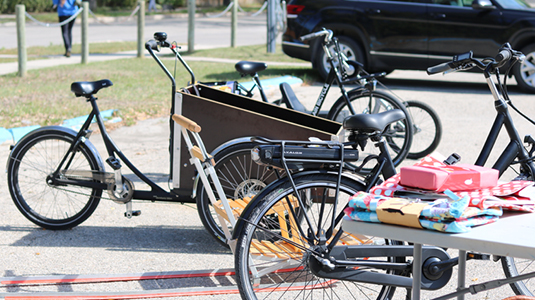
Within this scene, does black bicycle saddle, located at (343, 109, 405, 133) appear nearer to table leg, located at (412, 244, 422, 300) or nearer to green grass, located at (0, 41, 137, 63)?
table leg, located at (412, 244, 422, 300)

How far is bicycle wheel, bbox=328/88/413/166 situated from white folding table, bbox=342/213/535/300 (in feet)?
10.9

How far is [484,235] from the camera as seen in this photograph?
209cm

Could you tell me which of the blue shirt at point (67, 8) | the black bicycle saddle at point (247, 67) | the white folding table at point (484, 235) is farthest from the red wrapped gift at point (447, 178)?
the blue shirt at point (67, 8)

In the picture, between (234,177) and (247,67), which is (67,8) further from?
(234,177)

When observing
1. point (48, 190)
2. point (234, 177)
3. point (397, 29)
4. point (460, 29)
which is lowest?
point (48, 190)

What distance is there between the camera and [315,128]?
3988 millimetres

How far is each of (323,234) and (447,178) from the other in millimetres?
751

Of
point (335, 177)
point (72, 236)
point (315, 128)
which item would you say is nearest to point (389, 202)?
point (335, 177)

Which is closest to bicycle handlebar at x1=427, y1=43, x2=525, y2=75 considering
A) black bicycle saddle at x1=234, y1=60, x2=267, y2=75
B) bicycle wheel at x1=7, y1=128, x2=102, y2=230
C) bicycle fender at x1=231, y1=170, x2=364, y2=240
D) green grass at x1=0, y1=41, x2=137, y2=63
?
bicycle fender at x1=231, y1=170, x2=364, y2=240

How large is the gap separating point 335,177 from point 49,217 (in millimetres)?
2576

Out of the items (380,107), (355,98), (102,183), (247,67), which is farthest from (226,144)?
(380,107)

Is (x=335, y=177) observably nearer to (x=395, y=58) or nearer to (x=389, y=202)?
(x=389, y=202)

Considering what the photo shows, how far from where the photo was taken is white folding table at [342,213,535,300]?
6.58ft

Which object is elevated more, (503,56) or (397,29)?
(503,56)
